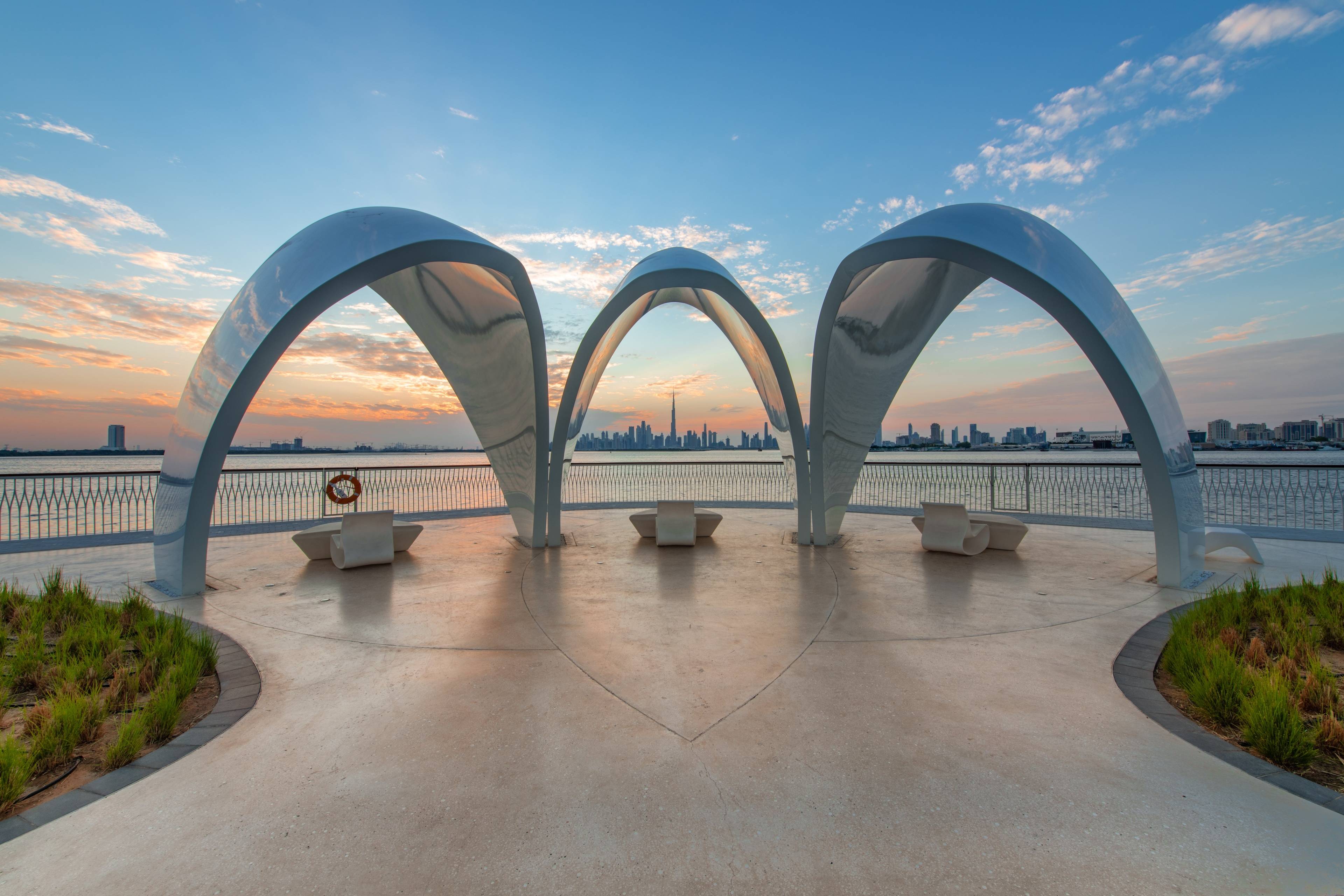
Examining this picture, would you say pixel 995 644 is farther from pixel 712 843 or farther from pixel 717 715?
pixel 712 843

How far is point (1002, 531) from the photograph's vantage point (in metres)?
9.27

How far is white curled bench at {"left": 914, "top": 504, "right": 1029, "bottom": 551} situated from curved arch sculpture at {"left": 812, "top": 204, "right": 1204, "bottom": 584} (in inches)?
78.2

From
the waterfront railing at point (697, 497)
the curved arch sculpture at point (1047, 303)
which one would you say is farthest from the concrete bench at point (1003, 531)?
the waterfront railing at point (697, 497)

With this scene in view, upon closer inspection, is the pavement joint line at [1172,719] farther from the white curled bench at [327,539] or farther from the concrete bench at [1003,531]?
the white curled bench at [327,539]

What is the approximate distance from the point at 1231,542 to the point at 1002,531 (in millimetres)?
2905

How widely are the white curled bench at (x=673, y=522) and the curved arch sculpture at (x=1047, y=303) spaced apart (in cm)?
341

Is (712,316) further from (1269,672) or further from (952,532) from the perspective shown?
(1269,672)

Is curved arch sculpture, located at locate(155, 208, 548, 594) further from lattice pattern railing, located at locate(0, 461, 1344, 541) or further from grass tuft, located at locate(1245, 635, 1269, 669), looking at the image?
grass tuft, located at locate(1245, 635, 1269, 669)

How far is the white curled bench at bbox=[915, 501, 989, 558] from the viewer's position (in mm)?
8992

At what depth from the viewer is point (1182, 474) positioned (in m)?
7.21

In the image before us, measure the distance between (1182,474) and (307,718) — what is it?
972cm

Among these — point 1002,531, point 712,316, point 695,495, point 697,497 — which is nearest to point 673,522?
point 712,316

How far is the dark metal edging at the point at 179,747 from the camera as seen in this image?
2.70 metres

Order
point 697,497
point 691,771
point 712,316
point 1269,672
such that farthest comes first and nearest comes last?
point 697,497 → point 712,316 → point 1269,672 → point 691,771
